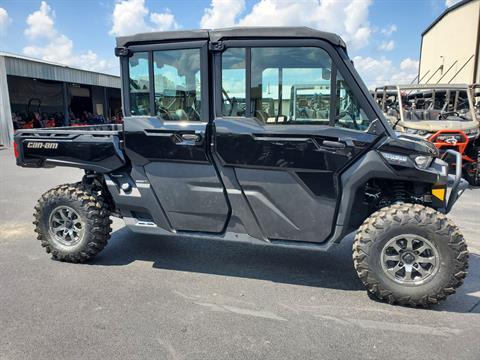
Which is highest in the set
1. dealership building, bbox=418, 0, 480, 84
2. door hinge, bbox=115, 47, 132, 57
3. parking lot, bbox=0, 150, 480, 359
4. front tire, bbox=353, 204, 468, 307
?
dealership building, bbox=418, 0, 480, 84

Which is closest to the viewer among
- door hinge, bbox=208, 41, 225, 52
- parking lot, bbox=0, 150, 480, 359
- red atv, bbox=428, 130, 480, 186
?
parking lot, bbox=0, 150, 480, 359

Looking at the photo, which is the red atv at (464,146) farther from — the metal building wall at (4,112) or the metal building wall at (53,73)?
the metal building wall at (53,73)

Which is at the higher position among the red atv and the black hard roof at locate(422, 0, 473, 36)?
the black hard roof at locate(422, 0, 473, 36)

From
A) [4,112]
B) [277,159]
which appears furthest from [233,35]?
[4,112]

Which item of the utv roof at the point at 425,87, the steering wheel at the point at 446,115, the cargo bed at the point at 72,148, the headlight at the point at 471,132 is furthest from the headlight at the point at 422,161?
the steering wheel at the point at 446,115

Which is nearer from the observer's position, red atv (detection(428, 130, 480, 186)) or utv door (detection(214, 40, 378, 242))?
utv door (detection(214, 40, 378, 242))

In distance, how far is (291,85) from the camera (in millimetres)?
3615

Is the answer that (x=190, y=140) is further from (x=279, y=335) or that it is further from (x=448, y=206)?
(x=448, y=206)

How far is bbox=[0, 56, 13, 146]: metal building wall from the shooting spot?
58.5 feet

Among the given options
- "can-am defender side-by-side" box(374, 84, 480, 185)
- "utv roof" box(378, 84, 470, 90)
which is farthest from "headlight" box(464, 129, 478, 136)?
"utv roof" box(378, 84, 470, 90)

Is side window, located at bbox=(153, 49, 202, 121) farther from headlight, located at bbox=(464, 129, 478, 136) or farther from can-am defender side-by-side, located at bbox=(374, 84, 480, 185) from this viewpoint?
headlight, located at bbox=(464, 129, 478, 136)

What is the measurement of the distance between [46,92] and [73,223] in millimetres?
26463

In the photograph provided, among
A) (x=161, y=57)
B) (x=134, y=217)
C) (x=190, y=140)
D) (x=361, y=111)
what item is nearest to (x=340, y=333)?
(x=361, y=111)

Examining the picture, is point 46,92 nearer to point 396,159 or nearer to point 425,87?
point 425,87
